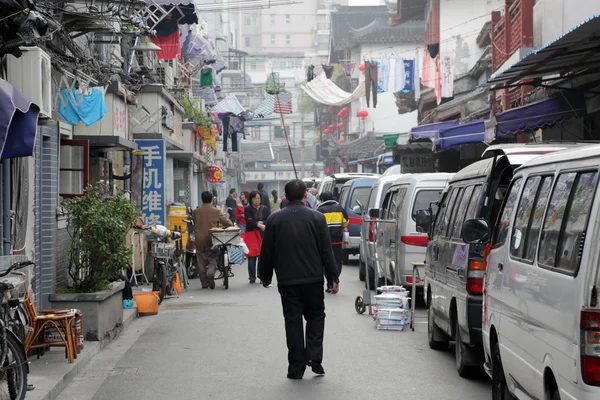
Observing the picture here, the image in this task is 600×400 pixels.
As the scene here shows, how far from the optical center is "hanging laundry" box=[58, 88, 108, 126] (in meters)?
14.4

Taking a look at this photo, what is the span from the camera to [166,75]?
29.5 m

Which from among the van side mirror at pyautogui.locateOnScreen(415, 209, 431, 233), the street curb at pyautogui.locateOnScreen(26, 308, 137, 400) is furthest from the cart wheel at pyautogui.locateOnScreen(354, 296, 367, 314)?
the street curb at pyautogui.locateOnScreen(26, 308, 137, 400)

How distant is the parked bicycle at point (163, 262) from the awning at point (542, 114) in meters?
6.38

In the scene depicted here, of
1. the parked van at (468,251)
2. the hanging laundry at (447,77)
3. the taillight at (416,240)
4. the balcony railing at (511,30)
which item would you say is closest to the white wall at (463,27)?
the hanging laundry at (447,77)

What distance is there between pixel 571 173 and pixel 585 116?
13042mm

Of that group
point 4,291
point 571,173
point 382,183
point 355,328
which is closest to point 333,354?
point 355,328

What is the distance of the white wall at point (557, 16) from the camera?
16484mm

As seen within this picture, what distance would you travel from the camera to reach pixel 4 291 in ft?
25.9

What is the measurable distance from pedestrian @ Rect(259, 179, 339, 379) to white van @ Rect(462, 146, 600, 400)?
208 cm

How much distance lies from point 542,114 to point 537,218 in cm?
1136

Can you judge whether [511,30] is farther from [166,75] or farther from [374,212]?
[166,75]

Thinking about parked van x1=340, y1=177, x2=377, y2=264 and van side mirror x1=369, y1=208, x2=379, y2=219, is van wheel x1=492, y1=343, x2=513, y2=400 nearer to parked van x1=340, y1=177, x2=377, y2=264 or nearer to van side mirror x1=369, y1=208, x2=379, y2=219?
van side mirror x1=369, y1=208, x2=379, y2=219

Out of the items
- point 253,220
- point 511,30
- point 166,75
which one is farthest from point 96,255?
point 166,75

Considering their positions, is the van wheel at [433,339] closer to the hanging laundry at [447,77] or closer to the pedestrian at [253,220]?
the pedestrian at [253,220]
